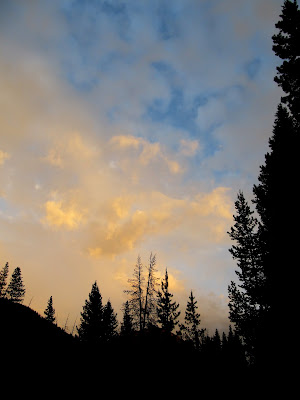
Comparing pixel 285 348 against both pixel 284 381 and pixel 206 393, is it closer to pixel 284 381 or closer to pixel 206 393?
pixel 284 381

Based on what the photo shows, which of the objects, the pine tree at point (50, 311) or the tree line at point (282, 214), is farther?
the pine tree at point (50, 311)

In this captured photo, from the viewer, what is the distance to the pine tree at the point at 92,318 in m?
31.1

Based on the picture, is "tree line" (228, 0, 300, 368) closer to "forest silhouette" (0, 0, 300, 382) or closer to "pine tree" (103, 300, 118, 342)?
"forest silhouette" (0, 0, 300, 382)

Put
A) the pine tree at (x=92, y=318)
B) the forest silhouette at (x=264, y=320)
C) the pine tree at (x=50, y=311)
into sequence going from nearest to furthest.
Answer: the forest silhouette at (x=264, y=320)
the pine tree at (x=92, y=318)
the pine tree at (x=50, y=311)

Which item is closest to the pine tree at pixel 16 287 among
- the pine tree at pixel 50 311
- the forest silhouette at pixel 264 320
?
the pine tree at pixel 50 311

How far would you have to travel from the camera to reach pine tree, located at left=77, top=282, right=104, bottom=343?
31.1 m

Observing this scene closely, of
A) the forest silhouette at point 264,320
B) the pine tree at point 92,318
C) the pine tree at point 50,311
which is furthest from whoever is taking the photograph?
the pine tree at point 50,311

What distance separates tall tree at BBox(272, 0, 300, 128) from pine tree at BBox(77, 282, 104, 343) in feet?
109

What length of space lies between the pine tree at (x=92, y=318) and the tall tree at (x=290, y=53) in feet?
109

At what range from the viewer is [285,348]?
29.8ft

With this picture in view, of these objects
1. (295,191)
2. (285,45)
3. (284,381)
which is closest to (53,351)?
(284,381)

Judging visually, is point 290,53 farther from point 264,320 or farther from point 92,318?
point 92,318

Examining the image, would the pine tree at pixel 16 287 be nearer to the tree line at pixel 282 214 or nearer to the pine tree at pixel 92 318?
the pine tree at pixel 92 318

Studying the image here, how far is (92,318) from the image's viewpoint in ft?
105
